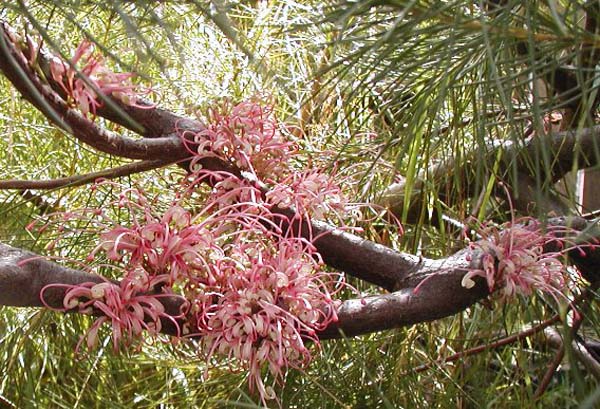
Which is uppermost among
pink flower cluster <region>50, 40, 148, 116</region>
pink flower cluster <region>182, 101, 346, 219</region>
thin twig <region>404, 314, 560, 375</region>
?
pink flower cluster <region>50, 40, 148, 116</region>

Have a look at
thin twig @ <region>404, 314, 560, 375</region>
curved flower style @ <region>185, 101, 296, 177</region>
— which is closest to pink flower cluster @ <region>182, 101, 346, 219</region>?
curved flower style @ <region>185, 101, 296, 177</region>

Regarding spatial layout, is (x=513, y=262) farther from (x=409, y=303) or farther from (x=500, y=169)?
(x=500, y=169)

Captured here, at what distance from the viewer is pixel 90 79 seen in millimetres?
469

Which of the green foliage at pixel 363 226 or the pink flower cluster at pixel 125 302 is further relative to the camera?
the green foliage at pixel 363 226

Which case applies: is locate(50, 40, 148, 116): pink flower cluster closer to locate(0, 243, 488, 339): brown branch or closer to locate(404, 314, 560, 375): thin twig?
locate(0, 243, 488, 339): brown branch

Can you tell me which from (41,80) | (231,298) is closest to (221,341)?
(231,298)

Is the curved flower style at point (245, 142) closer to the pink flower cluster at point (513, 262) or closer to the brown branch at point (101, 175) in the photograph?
the brown branch at point (101, 175)

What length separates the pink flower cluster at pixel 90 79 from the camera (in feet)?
1.55

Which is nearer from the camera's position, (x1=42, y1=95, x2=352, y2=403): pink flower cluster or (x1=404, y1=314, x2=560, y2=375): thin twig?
(x1=42, y1=95, x2=352, y2=403): pink flower cluster

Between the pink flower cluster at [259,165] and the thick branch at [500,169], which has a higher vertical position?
the pink flower cluster at [259,165]

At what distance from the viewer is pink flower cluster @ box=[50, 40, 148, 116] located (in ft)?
1.55

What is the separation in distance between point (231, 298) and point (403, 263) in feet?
0.36

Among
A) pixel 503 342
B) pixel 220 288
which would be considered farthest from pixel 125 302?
pixel 503 342

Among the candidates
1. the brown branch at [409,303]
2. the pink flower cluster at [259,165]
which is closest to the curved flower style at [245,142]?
the pink flower cluster at [259,165]
